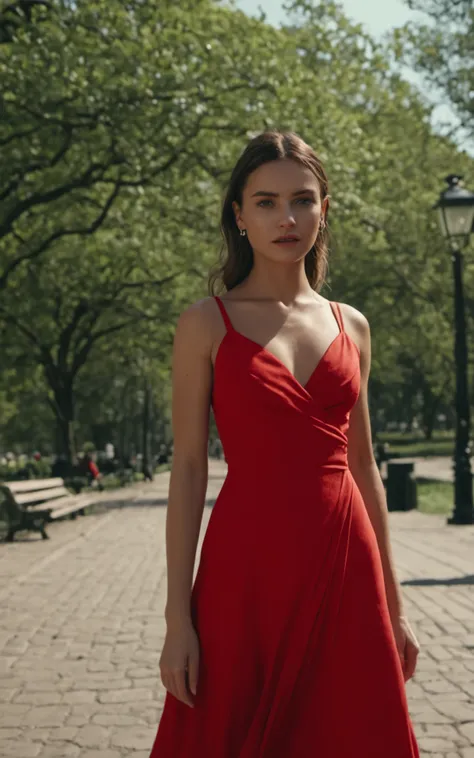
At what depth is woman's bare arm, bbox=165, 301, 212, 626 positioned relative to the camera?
2.48 metres

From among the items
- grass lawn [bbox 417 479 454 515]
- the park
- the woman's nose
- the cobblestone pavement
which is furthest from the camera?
grass lawn [bbox 417 479 454 515]

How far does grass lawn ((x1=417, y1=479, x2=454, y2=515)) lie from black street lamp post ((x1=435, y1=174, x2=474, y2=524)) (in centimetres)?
239

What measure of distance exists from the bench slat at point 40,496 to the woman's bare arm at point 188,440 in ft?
46.0

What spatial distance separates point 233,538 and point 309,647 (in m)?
0.27

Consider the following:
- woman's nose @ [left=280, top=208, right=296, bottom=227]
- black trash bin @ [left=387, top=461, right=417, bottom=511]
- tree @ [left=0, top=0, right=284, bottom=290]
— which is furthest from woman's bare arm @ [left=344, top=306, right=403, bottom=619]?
black trash bin @ [left=387, top=461, right=417, bottom=511]

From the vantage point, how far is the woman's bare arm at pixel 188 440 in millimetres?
2479

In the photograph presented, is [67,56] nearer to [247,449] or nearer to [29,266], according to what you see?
[29,266]

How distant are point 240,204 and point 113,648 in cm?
516

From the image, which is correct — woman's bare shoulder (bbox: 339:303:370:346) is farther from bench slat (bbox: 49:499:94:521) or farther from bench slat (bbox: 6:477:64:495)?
bench slat (bbox: 49:499:94:521)

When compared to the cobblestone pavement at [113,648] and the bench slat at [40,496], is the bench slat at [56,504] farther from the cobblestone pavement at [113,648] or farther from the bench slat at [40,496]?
the cobblestone pavement at [113,648]

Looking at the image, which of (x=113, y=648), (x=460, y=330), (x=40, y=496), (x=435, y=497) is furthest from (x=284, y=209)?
(x=435, y=497)

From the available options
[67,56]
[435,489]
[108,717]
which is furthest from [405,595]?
[435,489]

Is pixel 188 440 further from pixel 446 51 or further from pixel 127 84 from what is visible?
pixel 446 51

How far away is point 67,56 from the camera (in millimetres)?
16156
